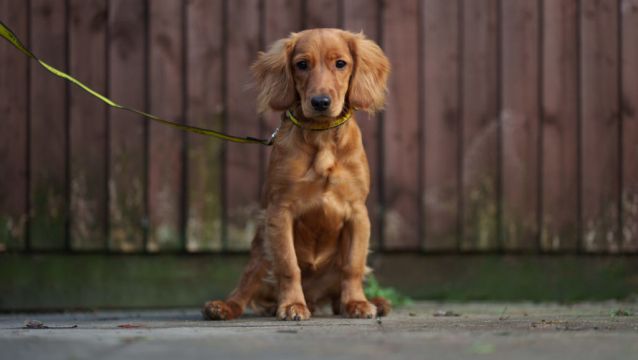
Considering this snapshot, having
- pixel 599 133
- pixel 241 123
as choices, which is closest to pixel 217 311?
pixel 241 123

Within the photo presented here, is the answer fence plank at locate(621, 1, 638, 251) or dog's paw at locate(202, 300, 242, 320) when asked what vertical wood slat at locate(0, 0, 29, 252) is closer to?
dog's paw at locate(202, 300, 242, 320)

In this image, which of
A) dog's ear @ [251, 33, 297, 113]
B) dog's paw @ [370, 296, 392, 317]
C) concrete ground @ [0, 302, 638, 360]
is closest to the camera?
concrete ground @ [0, 302, 638, 360]

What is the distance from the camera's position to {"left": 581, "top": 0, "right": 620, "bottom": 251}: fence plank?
5059mm

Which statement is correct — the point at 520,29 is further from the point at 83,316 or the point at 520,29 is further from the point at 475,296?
the point at 83,316

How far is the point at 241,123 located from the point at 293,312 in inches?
59.7

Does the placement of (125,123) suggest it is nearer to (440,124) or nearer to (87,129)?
(87,129)

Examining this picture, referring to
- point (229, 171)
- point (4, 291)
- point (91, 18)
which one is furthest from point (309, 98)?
point (4, 291)

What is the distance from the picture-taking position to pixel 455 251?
504cm

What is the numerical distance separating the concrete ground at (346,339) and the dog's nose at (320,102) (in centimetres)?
75

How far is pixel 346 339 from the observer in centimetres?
281

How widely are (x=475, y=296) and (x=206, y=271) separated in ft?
4.28

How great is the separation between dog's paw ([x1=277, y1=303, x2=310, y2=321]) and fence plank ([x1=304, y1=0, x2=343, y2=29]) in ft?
5.59

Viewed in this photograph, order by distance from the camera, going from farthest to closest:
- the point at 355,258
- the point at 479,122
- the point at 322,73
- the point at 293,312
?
the point at 479,122
the point at 355,258
the point at 322,73
the point at 293,312

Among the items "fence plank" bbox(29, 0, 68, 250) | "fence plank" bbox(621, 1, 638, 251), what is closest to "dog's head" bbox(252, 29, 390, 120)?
"fence plank" bbox(29, 0, 68, 250)
